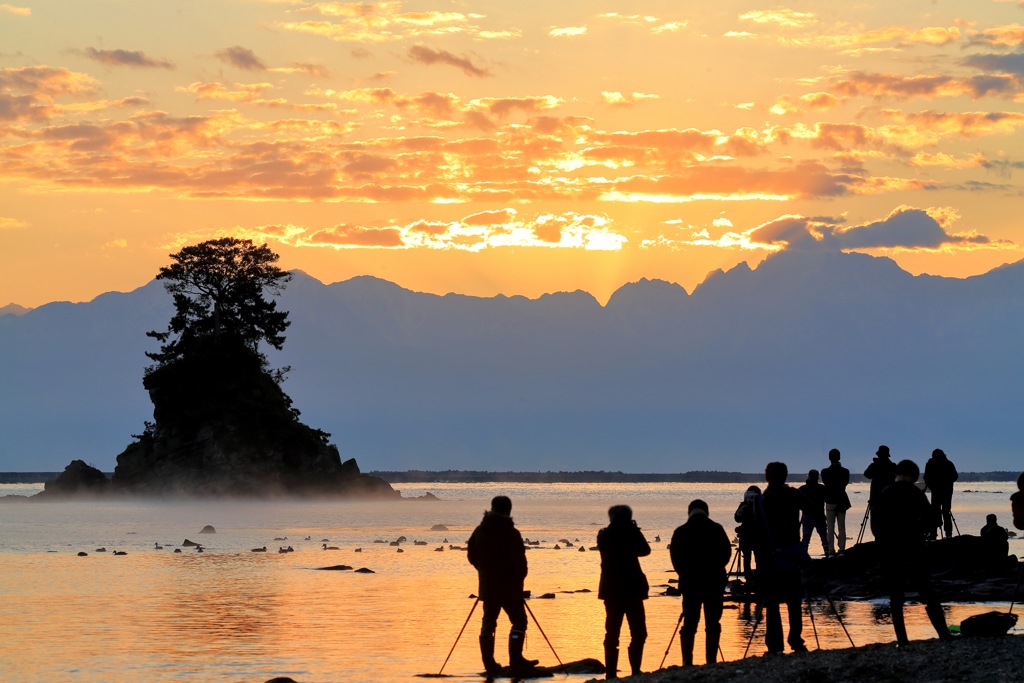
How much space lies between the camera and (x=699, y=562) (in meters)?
17.9

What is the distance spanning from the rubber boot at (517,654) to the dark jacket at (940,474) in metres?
17.2

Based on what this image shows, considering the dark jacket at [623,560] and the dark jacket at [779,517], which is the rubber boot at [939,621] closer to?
the dark jacket at [779,517]

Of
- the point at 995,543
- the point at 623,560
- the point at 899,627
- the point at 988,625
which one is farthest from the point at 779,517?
the point at 995,543

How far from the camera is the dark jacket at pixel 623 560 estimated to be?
18.2 m

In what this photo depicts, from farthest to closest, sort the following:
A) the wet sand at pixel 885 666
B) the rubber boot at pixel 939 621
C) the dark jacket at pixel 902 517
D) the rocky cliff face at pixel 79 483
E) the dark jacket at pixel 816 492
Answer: the rocky cliff face at pixel 79 483, the dark jacket at pixel 816 492, the dark jacket at pixel 902 517, the rubber boot at pixel 939 621, the wet sand at pixel 885 666

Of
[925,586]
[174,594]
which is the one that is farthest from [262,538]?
[925,586]

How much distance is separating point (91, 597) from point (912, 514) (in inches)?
927

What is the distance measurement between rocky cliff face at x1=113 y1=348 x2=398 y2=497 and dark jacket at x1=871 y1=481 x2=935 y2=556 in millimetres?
98738

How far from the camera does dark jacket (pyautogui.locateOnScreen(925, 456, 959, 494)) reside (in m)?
34.8

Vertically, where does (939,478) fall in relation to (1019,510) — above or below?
above

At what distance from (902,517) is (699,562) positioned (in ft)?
8.73

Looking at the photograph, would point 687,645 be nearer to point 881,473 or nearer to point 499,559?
point 499,559

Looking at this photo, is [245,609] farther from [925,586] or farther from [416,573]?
[925,586]

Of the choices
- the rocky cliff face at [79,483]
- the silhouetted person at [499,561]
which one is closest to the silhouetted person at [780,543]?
the silhouetted person at [499,561]
